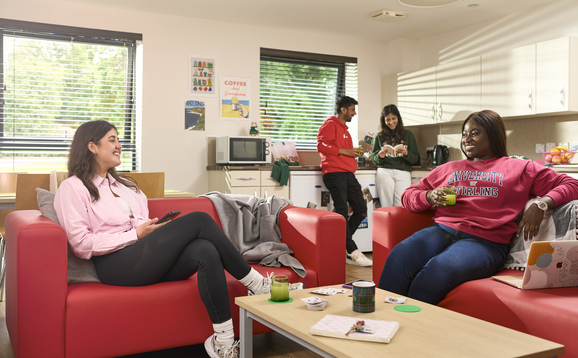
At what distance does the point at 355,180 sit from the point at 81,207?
310cm

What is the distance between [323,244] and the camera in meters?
2.66

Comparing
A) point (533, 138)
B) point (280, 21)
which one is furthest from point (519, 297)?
point (280, 21)

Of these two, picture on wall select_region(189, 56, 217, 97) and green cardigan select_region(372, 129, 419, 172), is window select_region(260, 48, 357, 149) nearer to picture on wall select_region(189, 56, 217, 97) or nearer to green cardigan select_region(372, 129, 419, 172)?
picture on wall select_region(189, 56, 217, 97)

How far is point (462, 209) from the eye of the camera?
8.64 ft

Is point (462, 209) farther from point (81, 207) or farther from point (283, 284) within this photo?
point (81, 207)

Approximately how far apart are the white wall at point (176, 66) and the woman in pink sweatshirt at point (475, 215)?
306 centimetres

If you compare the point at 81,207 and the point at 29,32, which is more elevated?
the point at 29,32

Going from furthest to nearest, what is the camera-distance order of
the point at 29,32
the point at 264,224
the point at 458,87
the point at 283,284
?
the point at 458,87 < the point at 29,32 < the point at 264,224 < the point at 283,284

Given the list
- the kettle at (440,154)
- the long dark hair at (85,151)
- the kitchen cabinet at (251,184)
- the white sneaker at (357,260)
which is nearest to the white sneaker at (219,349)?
the long dark hair at (85,151)

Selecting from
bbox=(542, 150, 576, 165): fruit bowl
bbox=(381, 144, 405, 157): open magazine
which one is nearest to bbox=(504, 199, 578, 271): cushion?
bbox=(542, 150, 576, 165): fruit bowl

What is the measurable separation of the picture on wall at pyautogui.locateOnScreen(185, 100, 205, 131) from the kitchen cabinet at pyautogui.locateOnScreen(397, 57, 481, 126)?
2190mm

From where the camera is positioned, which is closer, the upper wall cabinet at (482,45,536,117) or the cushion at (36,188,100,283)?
the cushion at (36,188,100,283)

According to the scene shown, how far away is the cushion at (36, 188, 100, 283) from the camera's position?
2312 mm

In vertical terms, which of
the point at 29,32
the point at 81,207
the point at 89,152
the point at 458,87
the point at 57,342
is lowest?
the point at 57,342
